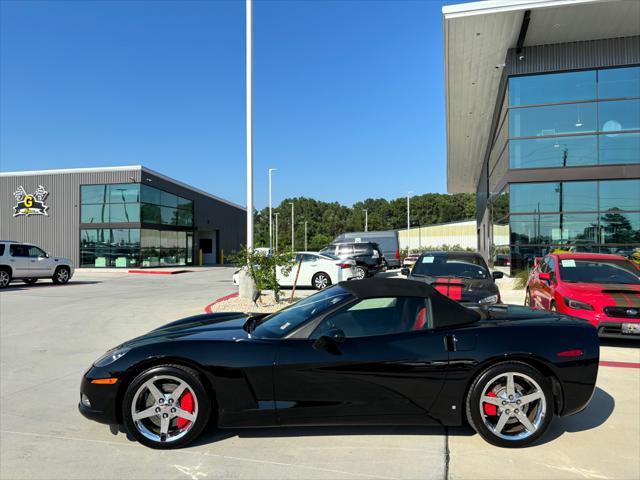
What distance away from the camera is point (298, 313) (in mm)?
4027

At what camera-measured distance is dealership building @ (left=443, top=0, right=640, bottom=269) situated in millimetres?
15633

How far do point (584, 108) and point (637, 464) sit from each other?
16.4 metres

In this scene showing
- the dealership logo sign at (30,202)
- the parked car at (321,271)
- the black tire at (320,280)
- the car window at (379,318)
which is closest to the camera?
the car window at (379,318)

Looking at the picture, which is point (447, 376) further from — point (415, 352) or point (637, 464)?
point (637, 464)

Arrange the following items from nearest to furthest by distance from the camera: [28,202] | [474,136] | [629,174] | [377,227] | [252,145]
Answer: [252,145] < [629,174] < [474,136] < [28,202] < [377,227]

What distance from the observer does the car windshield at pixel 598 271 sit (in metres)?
7.52

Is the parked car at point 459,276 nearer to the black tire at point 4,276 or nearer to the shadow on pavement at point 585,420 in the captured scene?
the shadow on pavement at point 585,420

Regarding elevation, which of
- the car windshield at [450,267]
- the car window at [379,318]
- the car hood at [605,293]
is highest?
the car windshield at [450,267]

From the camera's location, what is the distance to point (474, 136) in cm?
2872

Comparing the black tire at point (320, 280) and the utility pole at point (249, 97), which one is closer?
the utility pole at point (249, 97)

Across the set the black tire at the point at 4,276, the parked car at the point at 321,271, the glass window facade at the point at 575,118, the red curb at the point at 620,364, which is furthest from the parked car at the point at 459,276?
the black tire at the point at 4,276

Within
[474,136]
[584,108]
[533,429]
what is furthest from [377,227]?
[533,429]

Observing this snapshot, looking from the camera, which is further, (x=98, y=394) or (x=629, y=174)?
(x=629, y=174)

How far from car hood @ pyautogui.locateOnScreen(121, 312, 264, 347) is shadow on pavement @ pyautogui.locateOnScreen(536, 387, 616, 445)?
2.68m
